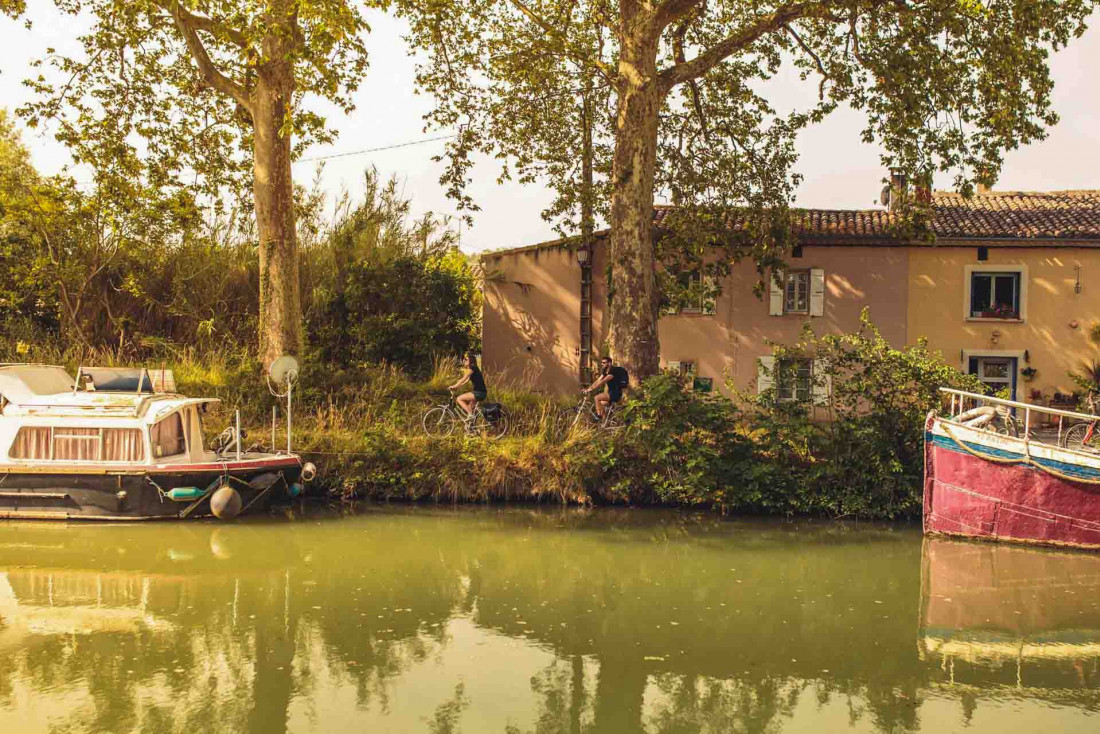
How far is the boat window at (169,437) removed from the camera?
1502 cm

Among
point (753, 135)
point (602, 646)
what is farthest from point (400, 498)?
point (753, 135)

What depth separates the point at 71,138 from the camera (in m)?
19.6

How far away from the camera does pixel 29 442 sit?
1486 centimetres

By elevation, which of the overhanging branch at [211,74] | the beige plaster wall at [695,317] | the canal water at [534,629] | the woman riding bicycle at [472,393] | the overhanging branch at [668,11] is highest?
the overhanging branch at [668,11]

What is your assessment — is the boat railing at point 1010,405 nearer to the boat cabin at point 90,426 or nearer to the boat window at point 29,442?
the boat cabin at point 90,426

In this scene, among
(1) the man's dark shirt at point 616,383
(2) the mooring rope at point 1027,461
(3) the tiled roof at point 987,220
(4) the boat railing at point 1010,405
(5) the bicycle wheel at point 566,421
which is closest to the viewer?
(4) the boat railing at point 1010,405

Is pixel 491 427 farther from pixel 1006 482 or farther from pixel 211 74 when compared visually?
pixel 211 74

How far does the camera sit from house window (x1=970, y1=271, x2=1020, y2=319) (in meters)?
25.7

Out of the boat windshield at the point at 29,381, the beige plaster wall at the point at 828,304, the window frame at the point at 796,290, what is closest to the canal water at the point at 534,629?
the boat windshield at the point at 29,381

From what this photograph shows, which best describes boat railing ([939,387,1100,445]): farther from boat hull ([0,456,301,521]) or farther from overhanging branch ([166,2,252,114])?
overhanging branch ([166,2,252,114])

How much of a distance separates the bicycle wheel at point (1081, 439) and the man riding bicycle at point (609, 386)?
6.92 metres

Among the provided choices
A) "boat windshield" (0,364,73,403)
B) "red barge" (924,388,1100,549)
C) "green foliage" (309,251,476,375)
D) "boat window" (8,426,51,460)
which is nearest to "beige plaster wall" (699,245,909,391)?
"green foliage" (309,251,476,375)

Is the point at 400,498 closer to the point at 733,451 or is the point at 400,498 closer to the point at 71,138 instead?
the point at 733,451

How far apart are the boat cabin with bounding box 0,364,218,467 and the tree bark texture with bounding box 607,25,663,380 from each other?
7733 mm
